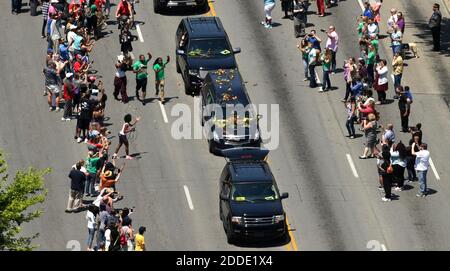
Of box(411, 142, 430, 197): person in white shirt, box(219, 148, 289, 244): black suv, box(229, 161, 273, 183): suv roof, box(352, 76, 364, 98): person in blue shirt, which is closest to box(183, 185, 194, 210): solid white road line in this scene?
box(219, 148, 289, 244): black suv

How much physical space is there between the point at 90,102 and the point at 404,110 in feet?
35.9

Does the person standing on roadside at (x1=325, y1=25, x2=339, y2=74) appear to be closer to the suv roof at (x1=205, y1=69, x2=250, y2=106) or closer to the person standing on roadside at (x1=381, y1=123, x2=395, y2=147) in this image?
the suv roof at (x1=205, y1=69, x2=250, y2=106)

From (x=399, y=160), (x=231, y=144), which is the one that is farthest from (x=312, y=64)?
(x=399, y=160)

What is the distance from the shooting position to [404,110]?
54.3 metres

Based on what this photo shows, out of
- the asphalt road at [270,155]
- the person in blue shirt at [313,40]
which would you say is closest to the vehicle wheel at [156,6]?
the asphalt road at [270,155]

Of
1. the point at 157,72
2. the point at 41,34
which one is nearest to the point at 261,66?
the point at 157,72

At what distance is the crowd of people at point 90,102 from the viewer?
4650 centimetres

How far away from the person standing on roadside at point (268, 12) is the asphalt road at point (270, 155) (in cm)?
42

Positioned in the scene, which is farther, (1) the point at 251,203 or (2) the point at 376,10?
(2) the point at 376,10

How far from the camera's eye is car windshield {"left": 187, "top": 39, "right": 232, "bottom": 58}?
56875 mm

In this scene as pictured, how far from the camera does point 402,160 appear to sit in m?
50.8

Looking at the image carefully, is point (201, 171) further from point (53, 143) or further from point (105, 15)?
point (105, 15)

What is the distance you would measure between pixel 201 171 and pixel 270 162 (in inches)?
95.6

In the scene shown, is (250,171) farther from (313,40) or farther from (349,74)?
(313,40)
